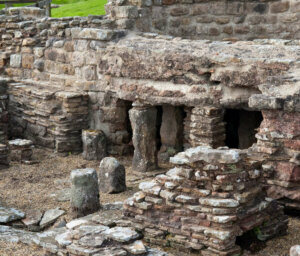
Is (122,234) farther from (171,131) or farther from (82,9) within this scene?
(82,9)

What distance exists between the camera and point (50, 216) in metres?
11.2

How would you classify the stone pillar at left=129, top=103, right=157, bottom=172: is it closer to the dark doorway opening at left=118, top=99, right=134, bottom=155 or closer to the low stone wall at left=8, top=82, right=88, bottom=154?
the dark doorway opening at left=118, top=99, right=134, bottom=155

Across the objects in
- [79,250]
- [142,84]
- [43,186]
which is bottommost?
[43,186]

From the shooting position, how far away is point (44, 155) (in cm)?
1484

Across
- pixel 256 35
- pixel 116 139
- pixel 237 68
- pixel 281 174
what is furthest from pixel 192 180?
pixel 256 35

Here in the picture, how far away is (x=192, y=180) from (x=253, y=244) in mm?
1158

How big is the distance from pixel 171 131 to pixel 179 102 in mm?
1128

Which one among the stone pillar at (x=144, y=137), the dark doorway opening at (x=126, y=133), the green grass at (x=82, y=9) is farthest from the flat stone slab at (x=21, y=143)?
the green grass at (x=82, y=9)

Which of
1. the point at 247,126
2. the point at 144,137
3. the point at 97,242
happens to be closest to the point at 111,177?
the point at 144,137

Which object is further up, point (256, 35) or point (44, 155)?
point (256, 35)

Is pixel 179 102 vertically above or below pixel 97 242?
above

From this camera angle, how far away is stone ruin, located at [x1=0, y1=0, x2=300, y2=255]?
→ 8938mm

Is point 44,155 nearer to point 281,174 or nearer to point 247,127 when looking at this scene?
point 247,127

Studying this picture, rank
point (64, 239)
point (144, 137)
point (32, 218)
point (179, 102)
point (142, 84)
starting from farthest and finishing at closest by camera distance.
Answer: point (142, 84), point (144, 137), point (179, 102), point (32, 218), point (64, 239)
